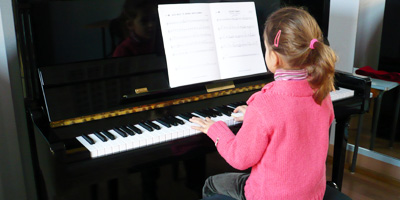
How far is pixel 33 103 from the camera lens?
4.52ft

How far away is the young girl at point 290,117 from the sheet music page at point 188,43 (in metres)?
0.48

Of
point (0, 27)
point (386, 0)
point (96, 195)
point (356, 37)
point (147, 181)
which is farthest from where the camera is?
point (356, 37)

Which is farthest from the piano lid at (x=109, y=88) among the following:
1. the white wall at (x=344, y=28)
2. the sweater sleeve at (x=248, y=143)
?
the white wall at (x=344, y=28)

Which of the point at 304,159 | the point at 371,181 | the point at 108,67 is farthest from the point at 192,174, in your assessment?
the point at 371,181

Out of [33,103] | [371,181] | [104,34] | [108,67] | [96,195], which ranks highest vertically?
[104,34]

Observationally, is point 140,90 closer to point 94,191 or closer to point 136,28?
point 136,28

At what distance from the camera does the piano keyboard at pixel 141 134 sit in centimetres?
124

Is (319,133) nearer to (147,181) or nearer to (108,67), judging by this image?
(108,67)

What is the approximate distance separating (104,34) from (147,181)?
83 cm

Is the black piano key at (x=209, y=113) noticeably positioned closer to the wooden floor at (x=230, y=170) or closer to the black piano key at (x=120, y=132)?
the black piano key at (x=120, y=132)

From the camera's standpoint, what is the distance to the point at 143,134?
4.39 ft

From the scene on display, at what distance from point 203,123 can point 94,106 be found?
0.42 m

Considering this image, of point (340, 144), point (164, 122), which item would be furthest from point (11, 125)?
point (340, 144)

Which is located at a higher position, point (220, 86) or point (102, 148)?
point (220, 86)
